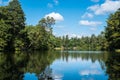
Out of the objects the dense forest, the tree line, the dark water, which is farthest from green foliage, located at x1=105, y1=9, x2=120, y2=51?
the dark water

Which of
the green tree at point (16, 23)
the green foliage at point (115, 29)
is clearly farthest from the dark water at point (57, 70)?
the green foliage at point (115, 29)

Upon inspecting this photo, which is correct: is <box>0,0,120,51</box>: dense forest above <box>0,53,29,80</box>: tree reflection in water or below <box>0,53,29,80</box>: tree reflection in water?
above

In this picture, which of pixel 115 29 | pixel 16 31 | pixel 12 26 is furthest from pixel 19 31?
pixel 115 29

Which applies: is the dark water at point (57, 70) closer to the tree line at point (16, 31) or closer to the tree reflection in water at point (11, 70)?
the tree reflection in water at point (11, 70)

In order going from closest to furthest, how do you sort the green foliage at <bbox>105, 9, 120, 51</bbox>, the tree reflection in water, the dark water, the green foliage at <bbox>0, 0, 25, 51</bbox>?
the tree reflection in water → the dark water → the green foliage at <bbox>0, 0, 25, 51</bbox> → the green foliage at <bbox>105, 9, 120, 51</bbox>

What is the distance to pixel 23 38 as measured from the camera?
9738 cm

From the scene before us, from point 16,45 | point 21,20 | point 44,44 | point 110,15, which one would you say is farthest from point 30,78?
point 44,44

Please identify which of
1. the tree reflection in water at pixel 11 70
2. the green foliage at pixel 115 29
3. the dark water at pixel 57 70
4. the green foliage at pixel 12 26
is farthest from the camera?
the green foliage at pixel 115 29

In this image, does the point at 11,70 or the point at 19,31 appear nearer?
the point at 11,70

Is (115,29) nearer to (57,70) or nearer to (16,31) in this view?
(16,31)

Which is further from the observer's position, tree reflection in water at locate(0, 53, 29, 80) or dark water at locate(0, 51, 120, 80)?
dark water at locate(0, 51, 120, 80)

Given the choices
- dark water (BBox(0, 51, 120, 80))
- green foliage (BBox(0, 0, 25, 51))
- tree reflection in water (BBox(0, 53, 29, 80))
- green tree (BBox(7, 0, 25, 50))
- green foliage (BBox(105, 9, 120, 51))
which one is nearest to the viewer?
tree reflection in water (BBox(0, 53, 29, 80))

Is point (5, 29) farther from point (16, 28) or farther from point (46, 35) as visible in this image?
point (46, 35)

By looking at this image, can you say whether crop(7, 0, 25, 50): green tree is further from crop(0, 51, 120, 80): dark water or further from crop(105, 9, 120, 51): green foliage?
crop(0, 51, 120, 80): dark water
